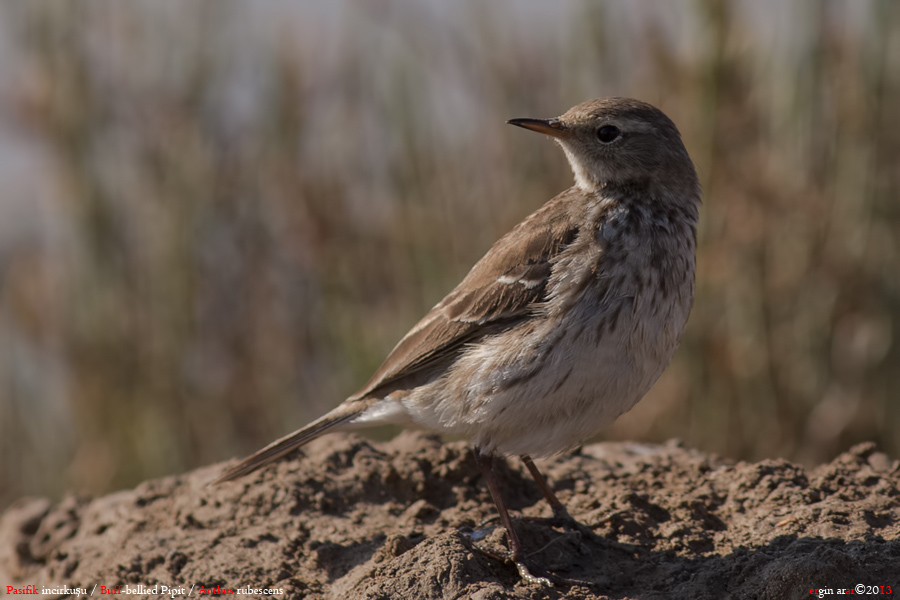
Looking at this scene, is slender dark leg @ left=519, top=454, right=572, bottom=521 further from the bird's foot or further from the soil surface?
the bird's foot

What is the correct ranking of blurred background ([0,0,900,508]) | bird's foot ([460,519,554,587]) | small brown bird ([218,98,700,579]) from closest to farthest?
bird's foot ([460,519,554,587]) < small brown bird ([218,98,700,579]) < blurred background ([0,0,900,508])

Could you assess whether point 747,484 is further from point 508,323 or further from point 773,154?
point 773,154

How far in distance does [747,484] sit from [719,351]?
257 centimetres

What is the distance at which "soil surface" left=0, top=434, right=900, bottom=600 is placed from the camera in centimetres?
376

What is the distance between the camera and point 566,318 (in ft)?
13.5

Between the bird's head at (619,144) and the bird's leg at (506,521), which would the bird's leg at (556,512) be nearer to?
the bird's leg at (506,521)

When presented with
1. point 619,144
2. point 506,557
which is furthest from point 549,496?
point 619,144

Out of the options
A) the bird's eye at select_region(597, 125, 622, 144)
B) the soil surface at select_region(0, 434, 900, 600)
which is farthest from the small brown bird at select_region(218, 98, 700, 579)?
the soil surface at select_region(0, 434, 900, 600)

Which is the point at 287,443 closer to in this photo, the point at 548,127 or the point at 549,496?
the point at 549,496

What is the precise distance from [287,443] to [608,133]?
6.47 ft

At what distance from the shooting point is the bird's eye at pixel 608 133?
465 cm

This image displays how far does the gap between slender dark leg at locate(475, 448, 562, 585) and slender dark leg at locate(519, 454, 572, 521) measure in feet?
0.53

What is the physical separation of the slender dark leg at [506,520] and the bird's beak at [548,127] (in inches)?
56.9

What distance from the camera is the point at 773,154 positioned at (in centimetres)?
692
